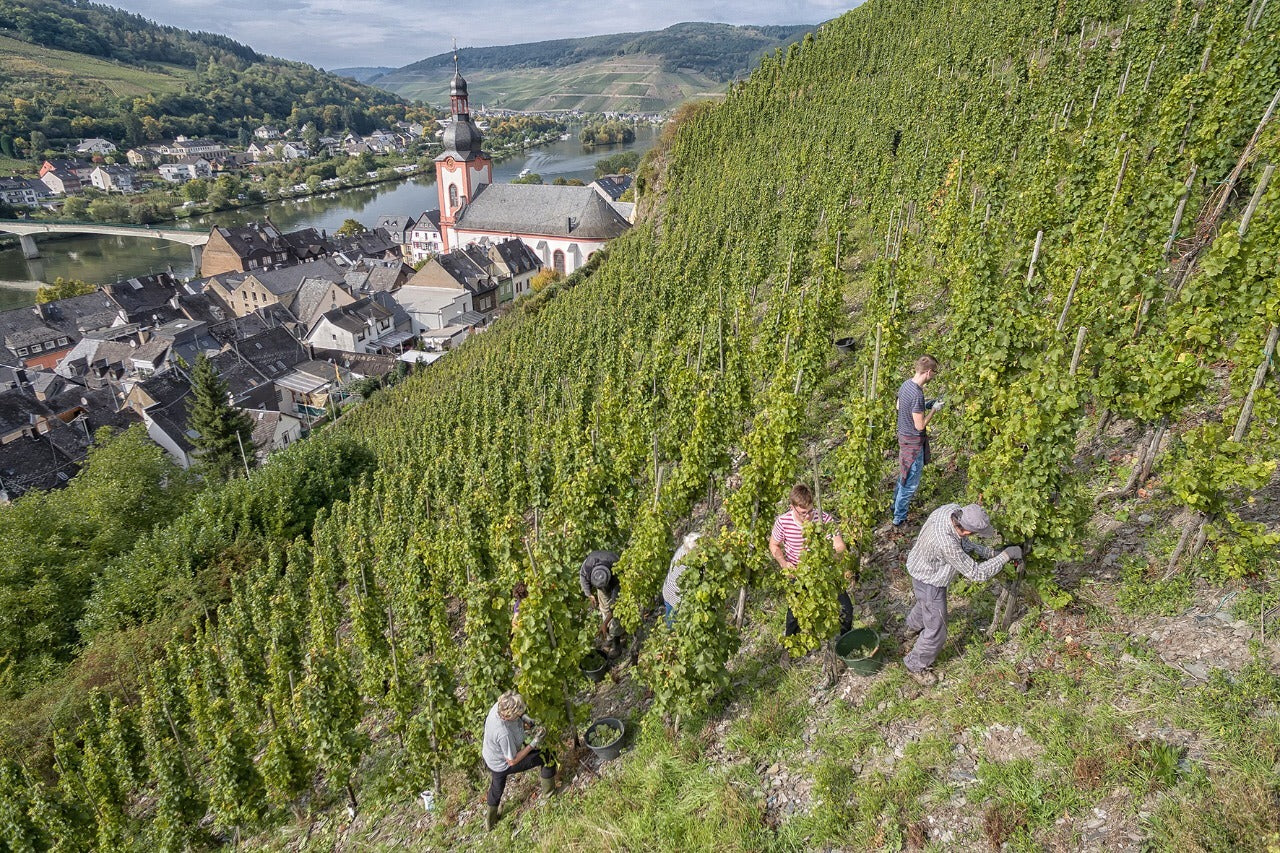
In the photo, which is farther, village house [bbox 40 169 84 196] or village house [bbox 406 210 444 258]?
village house [bbox 40 169 84 196]

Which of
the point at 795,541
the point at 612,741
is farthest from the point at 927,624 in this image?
the point at 612,741

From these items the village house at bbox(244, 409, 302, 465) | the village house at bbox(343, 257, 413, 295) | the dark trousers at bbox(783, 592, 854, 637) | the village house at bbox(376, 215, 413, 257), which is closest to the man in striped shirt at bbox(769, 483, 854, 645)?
the dark trousers at bbox(783, 592, 854, 637)

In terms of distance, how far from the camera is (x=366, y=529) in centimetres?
1894

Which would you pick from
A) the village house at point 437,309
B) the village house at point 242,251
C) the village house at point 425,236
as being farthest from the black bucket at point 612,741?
the village house at point 242,251

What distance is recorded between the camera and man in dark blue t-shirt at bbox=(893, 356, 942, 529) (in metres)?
8.12

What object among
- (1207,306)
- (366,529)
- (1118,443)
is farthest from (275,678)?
(1207,306)

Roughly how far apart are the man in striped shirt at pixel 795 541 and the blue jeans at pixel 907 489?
5.34ft

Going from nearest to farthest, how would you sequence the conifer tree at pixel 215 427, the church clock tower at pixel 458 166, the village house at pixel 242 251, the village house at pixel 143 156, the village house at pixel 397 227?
the conifer tree at pixel 215 427 → the church clock tower at pixel 458 166 → the village house at pixel 242 251 → the village house at pixel 397 227 → the village house at pixel 143 156

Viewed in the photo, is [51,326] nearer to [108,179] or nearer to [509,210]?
[509,210]

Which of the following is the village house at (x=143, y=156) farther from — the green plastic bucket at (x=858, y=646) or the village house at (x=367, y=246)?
the green plastic bucket at (x=858, y=646)

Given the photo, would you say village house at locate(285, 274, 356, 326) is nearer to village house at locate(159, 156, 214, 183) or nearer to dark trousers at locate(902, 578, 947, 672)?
dark trousers at locate(902, 578, 947, 672)

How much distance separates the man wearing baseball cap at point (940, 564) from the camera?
5914mm

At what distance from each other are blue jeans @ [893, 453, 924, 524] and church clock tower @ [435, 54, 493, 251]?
7188 cm

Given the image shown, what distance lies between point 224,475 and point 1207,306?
36940 millimetres
